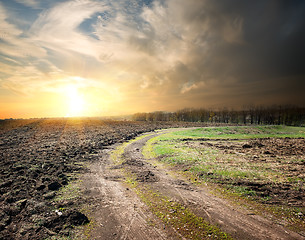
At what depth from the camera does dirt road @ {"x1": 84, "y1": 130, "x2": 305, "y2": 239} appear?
603cm

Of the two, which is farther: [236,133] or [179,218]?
[236,133]

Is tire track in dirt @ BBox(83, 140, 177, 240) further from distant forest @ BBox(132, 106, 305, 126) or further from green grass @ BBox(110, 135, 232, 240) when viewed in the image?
distant forest @ BBox(132, 106, 305, 126)

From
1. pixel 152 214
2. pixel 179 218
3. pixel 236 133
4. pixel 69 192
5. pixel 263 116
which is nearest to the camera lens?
pixel 179 218

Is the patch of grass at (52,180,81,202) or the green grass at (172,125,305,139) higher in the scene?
the patch of grass at (52,180,81,202)

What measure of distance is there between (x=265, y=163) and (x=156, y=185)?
1234cm

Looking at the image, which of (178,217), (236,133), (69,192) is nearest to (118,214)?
(178,217)

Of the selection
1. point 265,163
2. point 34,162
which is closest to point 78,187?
point 34,162

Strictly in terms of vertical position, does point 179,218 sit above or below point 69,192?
above

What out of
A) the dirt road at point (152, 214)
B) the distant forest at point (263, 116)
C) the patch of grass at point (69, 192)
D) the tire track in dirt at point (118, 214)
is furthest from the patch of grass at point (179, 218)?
the distant forest at point (263, 116)

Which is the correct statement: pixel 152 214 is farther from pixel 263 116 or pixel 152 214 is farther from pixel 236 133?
pixel 263 116

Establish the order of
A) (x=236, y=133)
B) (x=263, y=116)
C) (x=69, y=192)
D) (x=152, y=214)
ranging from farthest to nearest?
(x=263, y=116) → (x=236, y=133) → (x=69, y=192) → (x=152, y=214)

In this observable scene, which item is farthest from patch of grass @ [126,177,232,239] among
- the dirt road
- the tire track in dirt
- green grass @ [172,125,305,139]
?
green grass @ [172,125,305,139]

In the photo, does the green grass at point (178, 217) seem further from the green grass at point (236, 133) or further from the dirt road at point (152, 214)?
the green grass at point (236, 133)

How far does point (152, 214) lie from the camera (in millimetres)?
7375
